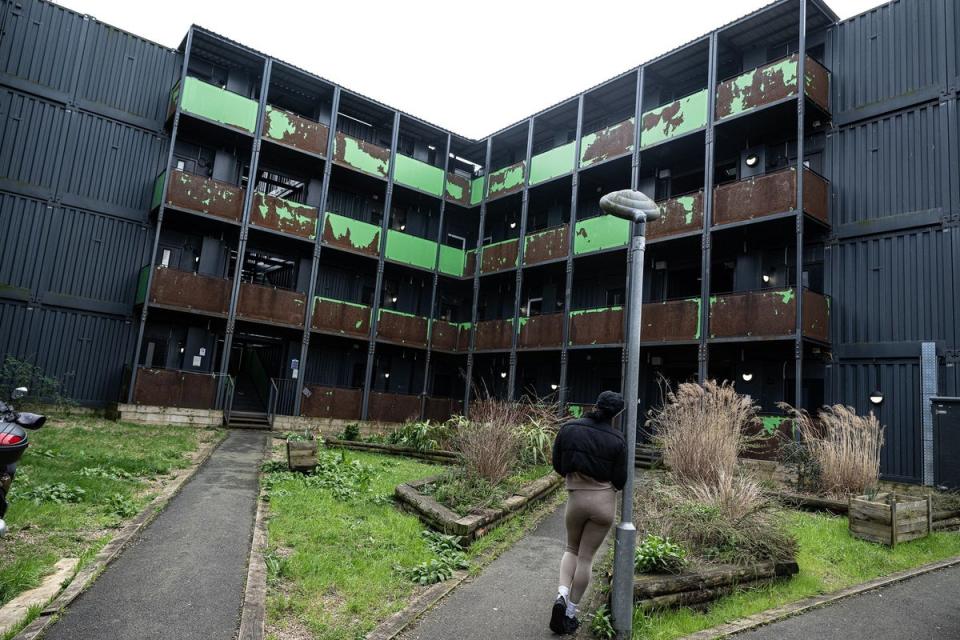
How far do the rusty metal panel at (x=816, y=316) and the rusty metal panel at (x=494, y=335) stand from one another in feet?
32.3

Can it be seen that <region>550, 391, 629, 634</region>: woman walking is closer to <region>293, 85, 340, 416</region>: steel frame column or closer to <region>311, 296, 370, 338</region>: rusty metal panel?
<region>293, 85, 340, 416</region>: steel frame column

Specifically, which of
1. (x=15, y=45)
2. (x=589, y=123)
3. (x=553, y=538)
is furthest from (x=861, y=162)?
(x=15, y=45)

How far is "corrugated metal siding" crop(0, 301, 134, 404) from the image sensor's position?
1686cm

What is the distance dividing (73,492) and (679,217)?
1536 centimetres

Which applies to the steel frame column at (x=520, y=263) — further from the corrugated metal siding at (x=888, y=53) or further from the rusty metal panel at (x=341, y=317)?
the corrugated metal siding at (x=888, y=53)

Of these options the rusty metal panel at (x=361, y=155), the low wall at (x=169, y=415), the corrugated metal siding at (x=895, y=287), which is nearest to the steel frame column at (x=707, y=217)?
the corrugated metal siding at (x=895, y=287)

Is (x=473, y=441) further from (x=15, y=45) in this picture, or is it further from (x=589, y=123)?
(x=15, y=45)

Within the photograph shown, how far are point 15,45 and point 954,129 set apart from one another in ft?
82.0

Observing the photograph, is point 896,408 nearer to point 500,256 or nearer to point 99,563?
point 500,256

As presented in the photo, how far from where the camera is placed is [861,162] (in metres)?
15.0

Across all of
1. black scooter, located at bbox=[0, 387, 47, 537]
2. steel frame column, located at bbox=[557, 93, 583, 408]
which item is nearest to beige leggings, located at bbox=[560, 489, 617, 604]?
black scooter, located at bbox=[0, 387, 47, 537]

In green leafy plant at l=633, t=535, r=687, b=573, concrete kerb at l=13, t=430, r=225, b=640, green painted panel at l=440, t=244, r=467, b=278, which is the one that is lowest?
concrete kerb at l=13, t=430, r=225, b=640

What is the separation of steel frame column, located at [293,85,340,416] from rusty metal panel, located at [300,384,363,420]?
1.06ft

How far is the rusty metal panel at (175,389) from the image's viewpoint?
16.9 meters
